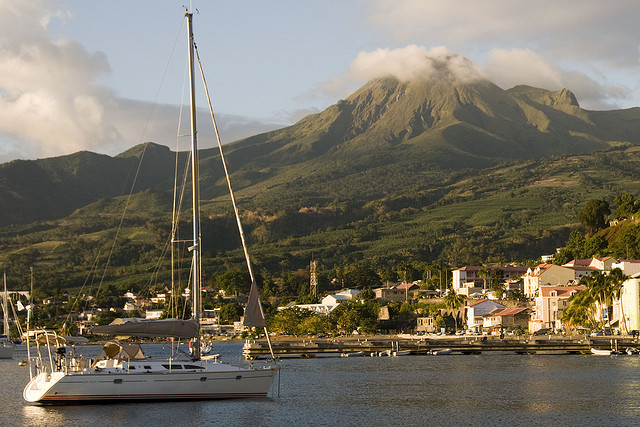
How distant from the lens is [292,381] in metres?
72.4

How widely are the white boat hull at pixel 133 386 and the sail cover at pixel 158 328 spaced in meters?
2.32

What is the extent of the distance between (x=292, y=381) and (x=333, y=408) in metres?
18.7

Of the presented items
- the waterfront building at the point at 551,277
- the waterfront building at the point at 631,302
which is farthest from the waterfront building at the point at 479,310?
the waterfront building at the point at 631,302

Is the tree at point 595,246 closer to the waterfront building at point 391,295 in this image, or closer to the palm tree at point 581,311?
the waterfront building at point 391,295

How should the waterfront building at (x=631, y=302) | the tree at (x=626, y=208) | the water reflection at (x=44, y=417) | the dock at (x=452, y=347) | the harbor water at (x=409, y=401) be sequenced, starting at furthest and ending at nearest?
1. the tree at (x=626, y=208)
2. the waterfront building at (x=631, y=302)
3. the dock at (x=452, y=347)
4. the harbor water at (x=409, y=401)
5. the water reflection at (x=44, y=417)

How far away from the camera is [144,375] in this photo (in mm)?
47719

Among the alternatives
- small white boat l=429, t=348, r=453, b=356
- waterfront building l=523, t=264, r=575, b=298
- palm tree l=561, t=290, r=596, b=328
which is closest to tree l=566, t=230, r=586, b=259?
waterfront building l=523, t=264, r=575, b=298

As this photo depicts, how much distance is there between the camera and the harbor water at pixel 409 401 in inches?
1873

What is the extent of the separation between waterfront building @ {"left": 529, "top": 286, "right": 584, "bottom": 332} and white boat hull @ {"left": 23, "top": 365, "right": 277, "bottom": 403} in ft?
325

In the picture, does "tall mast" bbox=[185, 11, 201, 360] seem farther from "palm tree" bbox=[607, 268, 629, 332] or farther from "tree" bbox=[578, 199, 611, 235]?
"tree" bbox=[578, 199, 611, 235]

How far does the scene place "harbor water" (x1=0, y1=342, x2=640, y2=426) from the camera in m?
47.6

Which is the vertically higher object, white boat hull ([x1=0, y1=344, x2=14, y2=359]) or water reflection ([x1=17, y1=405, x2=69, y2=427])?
water reflection ([x1=17, y1=405, x2=69, y2=427])

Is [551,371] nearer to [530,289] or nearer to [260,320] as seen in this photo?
[260,320]

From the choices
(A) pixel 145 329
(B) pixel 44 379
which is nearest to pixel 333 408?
(A) pixel 145 329
